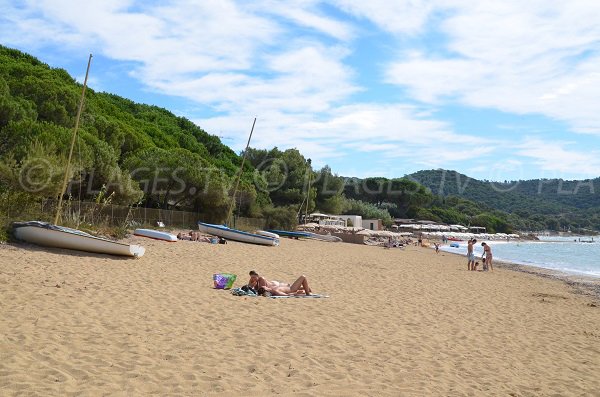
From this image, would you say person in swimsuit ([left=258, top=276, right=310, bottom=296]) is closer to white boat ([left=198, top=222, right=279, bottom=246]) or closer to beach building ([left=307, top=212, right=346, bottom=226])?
white boat ([left=198, top=222, right=279, bottom=246])

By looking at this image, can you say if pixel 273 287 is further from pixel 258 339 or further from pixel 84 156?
pixel 84 156

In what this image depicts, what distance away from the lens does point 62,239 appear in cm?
1277

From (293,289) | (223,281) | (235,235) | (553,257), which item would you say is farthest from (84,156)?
(553,257)

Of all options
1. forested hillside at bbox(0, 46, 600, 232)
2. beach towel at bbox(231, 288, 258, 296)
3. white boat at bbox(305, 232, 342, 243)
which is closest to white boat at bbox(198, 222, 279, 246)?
forested hillside at bbox(0, 46, 600, 232)

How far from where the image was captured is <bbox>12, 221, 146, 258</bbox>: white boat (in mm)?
12633

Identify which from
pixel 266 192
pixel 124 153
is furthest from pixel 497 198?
pixel 124 153

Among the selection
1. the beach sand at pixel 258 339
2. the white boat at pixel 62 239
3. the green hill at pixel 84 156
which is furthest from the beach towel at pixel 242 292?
the green hill at pixel 84 156

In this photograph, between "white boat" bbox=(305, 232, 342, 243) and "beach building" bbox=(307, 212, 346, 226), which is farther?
"beach building" bbox=(307, 212, 346, 226)

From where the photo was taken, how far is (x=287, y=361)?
5.78 metres

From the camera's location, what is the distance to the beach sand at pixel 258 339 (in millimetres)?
4945

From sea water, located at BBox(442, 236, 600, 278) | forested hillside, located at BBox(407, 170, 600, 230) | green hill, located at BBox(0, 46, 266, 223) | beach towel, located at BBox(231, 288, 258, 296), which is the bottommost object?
beach towel, located at BBox(231, 288, 258, 296)

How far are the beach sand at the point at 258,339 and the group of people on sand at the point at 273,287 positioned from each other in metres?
0.42

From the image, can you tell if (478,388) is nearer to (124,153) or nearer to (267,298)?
(267,298)

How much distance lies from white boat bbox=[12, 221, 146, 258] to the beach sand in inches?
17.0
